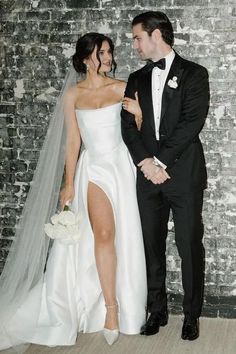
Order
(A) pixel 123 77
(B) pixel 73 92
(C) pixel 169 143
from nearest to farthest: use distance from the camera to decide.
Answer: (C) pixel 169 143
(B) pixel 73 92
(A) pixel 123 77

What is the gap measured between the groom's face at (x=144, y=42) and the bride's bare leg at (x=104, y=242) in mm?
881

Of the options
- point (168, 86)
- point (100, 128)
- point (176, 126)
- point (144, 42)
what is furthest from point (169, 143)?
point (144, 42)

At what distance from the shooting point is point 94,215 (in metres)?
3.53

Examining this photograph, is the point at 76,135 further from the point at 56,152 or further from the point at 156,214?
the point at 156,214

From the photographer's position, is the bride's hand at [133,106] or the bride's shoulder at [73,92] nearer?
the bride's hand at [133,106]

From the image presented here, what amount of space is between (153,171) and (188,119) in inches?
14.5

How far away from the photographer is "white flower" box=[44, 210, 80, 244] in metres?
3.41

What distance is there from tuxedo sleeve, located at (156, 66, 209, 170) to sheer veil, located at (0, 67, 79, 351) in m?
0.69

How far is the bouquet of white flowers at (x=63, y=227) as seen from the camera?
134 inches

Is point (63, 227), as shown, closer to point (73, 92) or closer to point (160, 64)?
point (73, 92)

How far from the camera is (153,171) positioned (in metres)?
3.32

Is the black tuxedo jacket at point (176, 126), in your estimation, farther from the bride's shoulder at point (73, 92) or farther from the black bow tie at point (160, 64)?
the bride's shoulder at point (73, 92)

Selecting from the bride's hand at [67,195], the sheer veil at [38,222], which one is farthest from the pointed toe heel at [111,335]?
the bride's hand at [67,195]

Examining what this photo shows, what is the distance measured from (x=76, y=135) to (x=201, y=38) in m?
1.06
